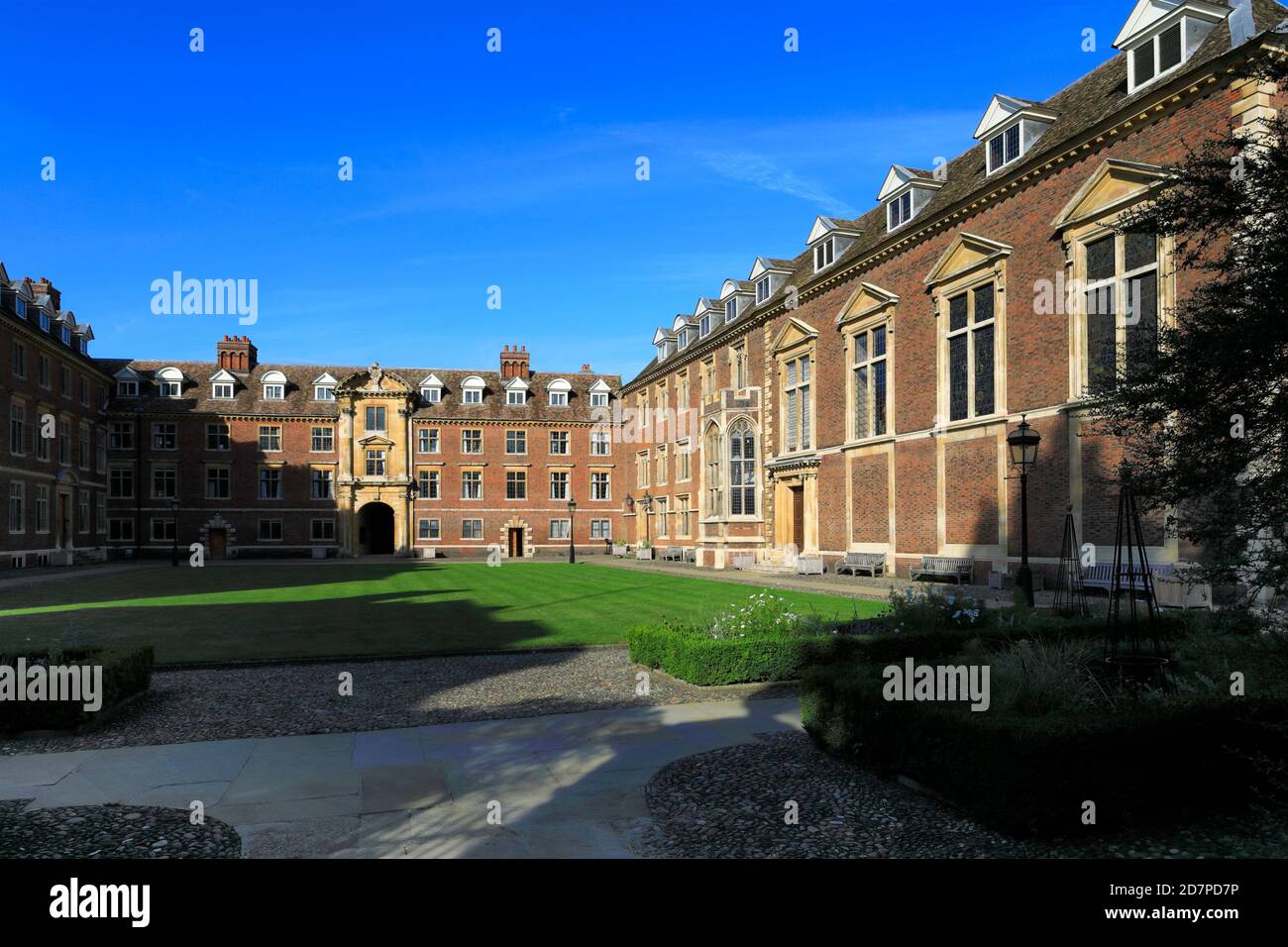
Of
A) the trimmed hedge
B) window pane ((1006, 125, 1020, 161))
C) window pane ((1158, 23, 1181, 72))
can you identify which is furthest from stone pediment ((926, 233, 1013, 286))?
the trimmed hedge

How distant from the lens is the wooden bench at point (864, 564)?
3152 centimetres

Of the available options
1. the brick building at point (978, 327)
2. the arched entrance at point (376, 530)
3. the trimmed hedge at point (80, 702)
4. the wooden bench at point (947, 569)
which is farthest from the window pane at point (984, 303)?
the arched entrance at point (376, 530)

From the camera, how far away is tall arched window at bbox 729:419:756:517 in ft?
139

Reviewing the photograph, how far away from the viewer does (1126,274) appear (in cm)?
2120

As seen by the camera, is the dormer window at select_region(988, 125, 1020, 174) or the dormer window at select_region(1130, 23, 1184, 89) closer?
the dormer window at select_region(1130, 23, 1184, 89)

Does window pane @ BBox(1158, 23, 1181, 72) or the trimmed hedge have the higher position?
window pane @ BBox(1158, 23, 1181, 72)

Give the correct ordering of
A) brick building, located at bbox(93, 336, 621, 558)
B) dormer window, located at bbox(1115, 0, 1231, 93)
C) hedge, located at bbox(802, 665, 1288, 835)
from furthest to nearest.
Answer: brick building, located at bbox(93, 336, 621, 558) → dormer window, located at bbox(1115, 0, 1231, 93) → hedge, located at bbox(802, 665, 1288, 835)

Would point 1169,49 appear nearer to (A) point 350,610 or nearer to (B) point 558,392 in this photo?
(A) point 350,610

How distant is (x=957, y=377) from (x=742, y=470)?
15.5m

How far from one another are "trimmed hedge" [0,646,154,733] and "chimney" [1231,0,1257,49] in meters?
24.3

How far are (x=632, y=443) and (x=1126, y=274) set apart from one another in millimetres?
44119

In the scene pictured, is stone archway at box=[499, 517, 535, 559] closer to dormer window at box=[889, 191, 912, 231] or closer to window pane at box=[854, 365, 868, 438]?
window pane at box=[854, 365, 868, 438]

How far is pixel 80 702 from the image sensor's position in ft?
30.7
